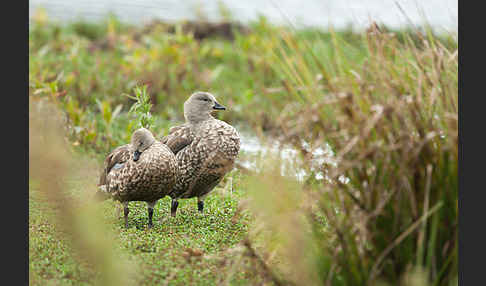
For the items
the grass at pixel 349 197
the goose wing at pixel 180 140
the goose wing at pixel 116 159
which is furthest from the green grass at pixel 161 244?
the goose wing at pixel 180 140

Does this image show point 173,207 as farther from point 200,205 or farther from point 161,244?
point 161,244

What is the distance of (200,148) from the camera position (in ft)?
14.5

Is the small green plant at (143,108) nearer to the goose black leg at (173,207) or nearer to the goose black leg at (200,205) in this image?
the goose black leg at (173,207)

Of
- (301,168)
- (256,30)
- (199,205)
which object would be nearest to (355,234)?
(301,168)

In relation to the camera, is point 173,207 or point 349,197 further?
point 173,207

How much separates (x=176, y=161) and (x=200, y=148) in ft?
0.92

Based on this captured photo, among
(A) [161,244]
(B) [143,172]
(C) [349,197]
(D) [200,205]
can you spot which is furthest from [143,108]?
(C) [349,197]

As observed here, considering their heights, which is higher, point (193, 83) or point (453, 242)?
point (193, 83)

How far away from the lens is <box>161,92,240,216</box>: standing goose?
439 cm

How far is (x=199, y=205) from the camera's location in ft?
15.4

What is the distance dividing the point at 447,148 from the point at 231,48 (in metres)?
9.37

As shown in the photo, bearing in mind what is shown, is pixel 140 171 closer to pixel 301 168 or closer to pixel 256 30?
pixel 301 168

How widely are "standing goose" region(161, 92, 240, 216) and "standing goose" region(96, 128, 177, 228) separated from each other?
0.30m

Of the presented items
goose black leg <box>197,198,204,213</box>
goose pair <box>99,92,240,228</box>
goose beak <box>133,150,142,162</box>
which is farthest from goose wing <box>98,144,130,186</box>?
goose black leg <box>197,198,204,213</box>
